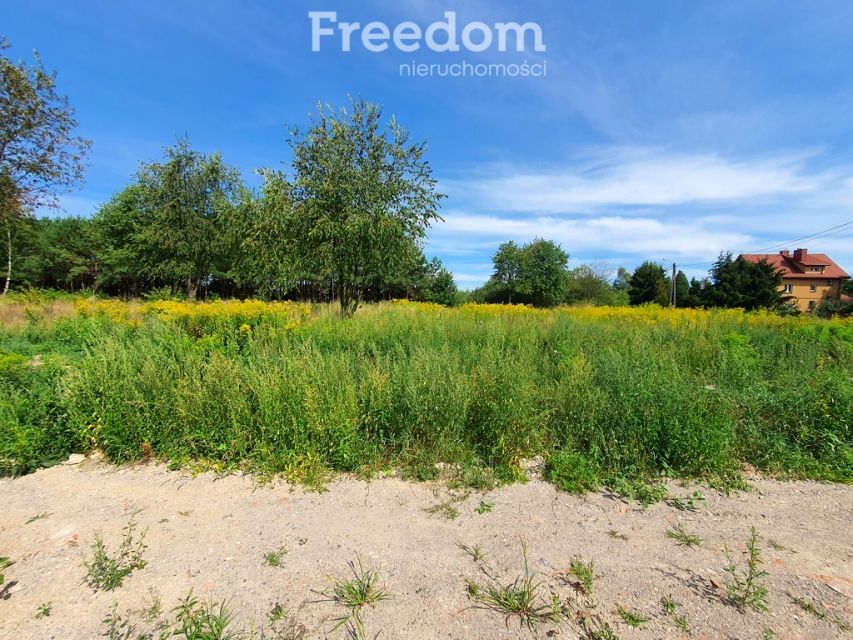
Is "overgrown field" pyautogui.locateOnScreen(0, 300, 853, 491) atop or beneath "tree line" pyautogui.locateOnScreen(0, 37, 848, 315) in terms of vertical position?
beneath

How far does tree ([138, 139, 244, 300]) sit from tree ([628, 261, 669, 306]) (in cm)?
4320

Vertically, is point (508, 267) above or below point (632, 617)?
above

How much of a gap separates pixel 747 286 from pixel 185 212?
47.3 m

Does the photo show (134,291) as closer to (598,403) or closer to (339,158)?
(339,158)

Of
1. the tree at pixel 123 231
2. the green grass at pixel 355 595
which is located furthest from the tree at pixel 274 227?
the tree at pixel 123 231

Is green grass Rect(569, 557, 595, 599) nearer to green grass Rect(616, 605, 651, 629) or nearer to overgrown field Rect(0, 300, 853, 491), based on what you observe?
green grass Rect(616, 605, 651, 629)

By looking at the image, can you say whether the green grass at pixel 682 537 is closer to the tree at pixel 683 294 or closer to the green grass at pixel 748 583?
the green grass at pixel 748 583

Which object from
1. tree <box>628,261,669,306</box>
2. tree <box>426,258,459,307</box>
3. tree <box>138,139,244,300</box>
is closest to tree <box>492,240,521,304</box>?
tree <box>426,258,459,307</box>

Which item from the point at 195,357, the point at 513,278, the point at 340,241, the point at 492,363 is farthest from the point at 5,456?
the point at 513,278

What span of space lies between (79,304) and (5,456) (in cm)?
753

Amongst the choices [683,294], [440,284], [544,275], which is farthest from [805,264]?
[440,284]

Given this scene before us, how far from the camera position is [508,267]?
40656 millimetres

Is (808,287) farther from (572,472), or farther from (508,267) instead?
(572,472)

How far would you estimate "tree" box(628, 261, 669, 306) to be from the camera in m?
41.5
